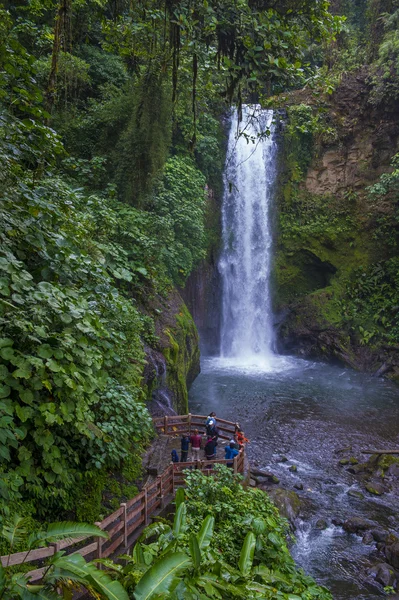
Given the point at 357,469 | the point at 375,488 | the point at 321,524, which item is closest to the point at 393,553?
the point at 321,524

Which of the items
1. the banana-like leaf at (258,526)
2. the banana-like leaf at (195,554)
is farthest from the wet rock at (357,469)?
the banana-like leaf at (195,554)

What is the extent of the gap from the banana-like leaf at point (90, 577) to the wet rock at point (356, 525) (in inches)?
308

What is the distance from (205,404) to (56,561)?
42.2 feet

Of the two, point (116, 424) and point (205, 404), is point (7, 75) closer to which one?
point (116, 424)

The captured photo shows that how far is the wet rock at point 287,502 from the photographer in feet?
29.7

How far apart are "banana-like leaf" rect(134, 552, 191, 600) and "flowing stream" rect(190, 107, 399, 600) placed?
4.66 m

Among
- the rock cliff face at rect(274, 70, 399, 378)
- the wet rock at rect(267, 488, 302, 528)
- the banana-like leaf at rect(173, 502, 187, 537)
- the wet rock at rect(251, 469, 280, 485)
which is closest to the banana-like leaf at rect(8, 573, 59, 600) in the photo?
the banana-like leaf at rect(173, 502, 187, 537)

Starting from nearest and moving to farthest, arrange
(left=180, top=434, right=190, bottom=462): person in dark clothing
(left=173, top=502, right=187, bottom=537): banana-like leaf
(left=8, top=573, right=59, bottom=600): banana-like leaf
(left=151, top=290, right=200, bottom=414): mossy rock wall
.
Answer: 1. (left=8, top=573, right=59, bottom=600): banana-like leaf
2. (left=173, top=502, right=187, bottom=537): banana-like leaf
3. (left=180, top=434, right=190, bottom=462): person in dark clothing
4. (left=151, top=290, right=200, bottom=414): mossy rock wall

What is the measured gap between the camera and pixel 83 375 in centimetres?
546

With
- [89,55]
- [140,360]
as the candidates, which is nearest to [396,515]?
[140,360]

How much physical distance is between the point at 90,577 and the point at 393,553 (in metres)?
7.49

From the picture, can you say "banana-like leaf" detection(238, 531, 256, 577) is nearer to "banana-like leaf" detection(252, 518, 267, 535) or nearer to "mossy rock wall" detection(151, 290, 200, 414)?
"banana-like leaf" detection(252, 518, 267, 535)

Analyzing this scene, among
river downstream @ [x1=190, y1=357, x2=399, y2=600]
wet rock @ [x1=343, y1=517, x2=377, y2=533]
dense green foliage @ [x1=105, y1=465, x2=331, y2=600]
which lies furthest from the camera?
wet rock @ [x1=343, y1=517, x2=377, y2=533]

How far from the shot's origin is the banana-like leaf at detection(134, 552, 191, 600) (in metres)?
2.74
